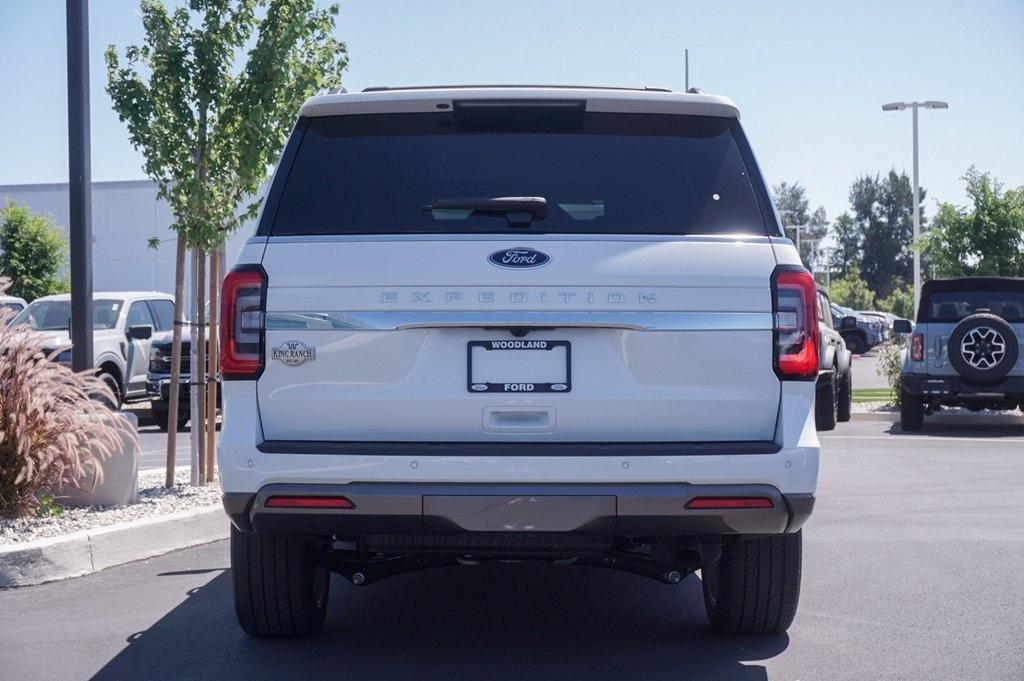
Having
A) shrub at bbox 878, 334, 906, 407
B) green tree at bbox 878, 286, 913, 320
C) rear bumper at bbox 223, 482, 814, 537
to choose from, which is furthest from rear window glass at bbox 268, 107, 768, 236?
green tree at bbox 878, 286, 913, 320

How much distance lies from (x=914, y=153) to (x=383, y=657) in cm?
3457

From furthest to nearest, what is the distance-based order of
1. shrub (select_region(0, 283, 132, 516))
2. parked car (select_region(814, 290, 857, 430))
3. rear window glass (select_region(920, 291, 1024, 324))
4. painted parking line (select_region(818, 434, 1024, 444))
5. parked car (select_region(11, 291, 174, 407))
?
1. parked car (select_region(11, 291, 174, 407))
2. parked car (select_region(814, 290, 857, 430))
3. rear window glass (select_region(920, 291, 1024, 324))
4. painted parking line (select_region(818, 434, 1024, 444))
5. shrub (select_region(0, 283, 132, 516))

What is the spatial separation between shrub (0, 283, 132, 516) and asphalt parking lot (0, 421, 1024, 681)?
0.89 meters

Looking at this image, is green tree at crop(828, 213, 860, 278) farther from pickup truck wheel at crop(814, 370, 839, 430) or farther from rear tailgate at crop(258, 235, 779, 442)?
rear tailgate at crop(258, 235, 779, 442)

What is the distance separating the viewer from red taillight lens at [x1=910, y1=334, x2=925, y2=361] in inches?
629

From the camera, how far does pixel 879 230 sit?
129000 mm

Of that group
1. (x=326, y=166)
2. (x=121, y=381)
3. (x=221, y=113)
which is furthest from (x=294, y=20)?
(x=121, y=381)

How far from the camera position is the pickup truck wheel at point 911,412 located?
1612cm

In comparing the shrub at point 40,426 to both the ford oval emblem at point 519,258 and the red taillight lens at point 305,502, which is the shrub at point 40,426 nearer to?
the red taillight lens at point 305,502

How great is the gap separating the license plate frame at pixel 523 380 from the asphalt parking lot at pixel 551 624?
1.19 m

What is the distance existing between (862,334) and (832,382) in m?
30.9

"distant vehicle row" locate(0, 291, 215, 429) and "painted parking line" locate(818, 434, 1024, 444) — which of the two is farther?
"distant vehicle row" locate(0, 291, 215, 429)

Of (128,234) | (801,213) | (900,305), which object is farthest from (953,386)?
(801,213)

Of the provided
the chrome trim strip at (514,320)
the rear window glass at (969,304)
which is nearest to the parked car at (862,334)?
the rear window glass at (969,304)
